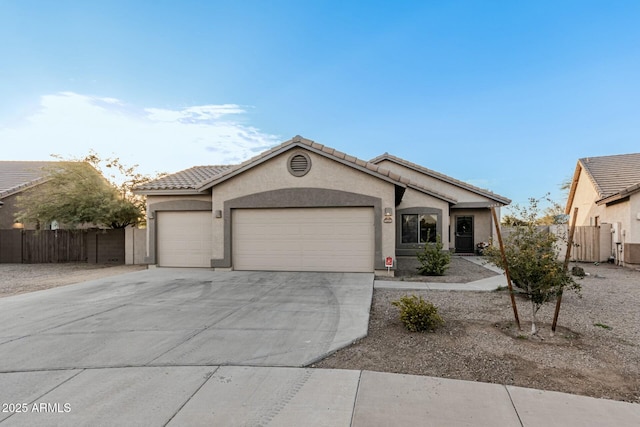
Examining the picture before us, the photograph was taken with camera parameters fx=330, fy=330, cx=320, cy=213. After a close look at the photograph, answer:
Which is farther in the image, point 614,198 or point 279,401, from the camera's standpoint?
point 614,198

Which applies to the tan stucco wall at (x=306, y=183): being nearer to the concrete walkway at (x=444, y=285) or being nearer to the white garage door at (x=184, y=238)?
the white garage door at (x=184, y=238)

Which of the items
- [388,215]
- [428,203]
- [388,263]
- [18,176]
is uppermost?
[18,176]

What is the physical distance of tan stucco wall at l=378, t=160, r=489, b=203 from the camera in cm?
1895

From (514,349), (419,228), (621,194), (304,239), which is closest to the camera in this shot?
(514,349)

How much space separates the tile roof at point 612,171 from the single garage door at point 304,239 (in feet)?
44.4

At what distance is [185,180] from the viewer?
13.9 metres

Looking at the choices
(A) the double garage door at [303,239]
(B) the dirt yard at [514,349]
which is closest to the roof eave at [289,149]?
(A) the double garage door at [303,239]

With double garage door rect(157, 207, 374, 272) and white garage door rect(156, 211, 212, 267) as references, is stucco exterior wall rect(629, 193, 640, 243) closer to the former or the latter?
double garage door rect(157, 207, 374, 272)

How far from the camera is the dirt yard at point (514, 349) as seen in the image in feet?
12.3

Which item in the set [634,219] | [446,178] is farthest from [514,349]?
[446,178]

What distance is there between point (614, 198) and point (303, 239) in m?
14.5

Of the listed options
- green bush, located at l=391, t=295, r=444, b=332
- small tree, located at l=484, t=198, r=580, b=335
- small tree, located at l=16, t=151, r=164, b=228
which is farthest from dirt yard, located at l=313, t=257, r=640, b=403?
small tree, located at l=16, t=151, r=164, b=228

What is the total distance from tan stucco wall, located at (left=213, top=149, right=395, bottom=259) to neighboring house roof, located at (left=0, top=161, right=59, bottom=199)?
12.7 m

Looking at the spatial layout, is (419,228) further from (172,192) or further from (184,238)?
(172,192)
